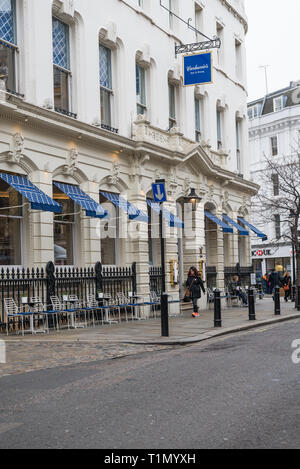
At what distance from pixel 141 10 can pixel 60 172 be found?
8031mm

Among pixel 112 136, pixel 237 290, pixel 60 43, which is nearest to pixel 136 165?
pixel 112 136

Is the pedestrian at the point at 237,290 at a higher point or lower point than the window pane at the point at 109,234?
lower

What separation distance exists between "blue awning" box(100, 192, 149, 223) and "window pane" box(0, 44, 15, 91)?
4.92 metres

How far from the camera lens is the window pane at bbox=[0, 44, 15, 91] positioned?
52.0ft

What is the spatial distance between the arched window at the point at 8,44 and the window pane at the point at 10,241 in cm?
342

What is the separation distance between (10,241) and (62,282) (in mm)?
1954

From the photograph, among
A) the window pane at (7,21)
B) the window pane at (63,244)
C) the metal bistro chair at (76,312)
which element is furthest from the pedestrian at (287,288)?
the window pane at (7,21)

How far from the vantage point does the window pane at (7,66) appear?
52.0 feet

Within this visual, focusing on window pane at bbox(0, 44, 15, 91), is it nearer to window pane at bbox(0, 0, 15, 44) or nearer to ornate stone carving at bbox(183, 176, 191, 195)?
window pane at bbox(0, 0, 15, 44)

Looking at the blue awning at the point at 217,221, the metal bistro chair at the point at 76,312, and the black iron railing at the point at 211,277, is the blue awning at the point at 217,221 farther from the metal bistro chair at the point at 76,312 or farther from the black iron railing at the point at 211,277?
the metal bistro chair at the point at 76,312

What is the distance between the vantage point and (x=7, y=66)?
16031 millimetres

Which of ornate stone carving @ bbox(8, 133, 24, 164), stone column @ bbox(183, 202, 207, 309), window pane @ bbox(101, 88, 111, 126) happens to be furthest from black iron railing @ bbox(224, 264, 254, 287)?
ornate stone carving @ bbox(8, 133, 24, 164)

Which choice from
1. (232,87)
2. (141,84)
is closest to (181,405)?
(141,84)
